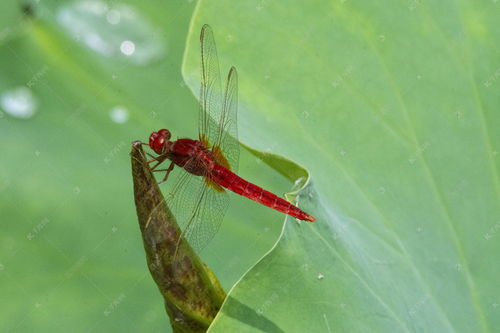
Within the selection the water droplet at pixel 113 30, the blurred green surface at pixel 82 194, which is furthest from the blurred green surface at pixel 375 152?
the water droplet at pixel 113 30

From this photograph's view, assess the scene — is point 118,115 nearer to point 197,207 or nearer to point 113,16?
point 113,16

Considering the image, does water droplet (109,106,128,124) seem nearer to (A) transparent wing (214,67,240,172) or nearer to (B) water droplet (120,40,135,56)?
(B) water droplet (120,40,135,56)

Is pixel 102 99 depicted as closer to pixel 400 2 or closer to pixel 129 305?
pixel 129 305

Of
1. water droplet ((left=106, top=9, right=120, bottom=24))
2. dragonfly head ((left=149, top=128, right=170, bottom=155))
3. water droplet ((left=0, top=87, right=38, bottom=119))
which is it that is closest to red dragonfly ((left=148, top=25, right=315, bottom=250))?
dragonfly head ((left=149, top=128, right=170, bottom=155))

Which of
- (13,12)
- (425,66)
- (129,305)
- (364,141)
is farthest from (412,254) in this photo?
(13,12)

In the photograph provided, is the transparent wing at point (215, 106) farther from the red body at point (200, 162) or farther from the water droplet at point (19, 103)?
the water droplet at point (19, 103)

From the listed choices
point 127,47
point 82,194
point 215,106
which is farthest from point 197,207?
point 127,47

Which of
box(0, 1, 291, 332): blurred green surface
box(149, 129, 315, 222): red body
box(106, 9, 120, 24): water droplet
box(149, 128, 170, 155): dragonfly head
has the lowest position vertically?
box(0, 1, 291, 332): blurred green surface
